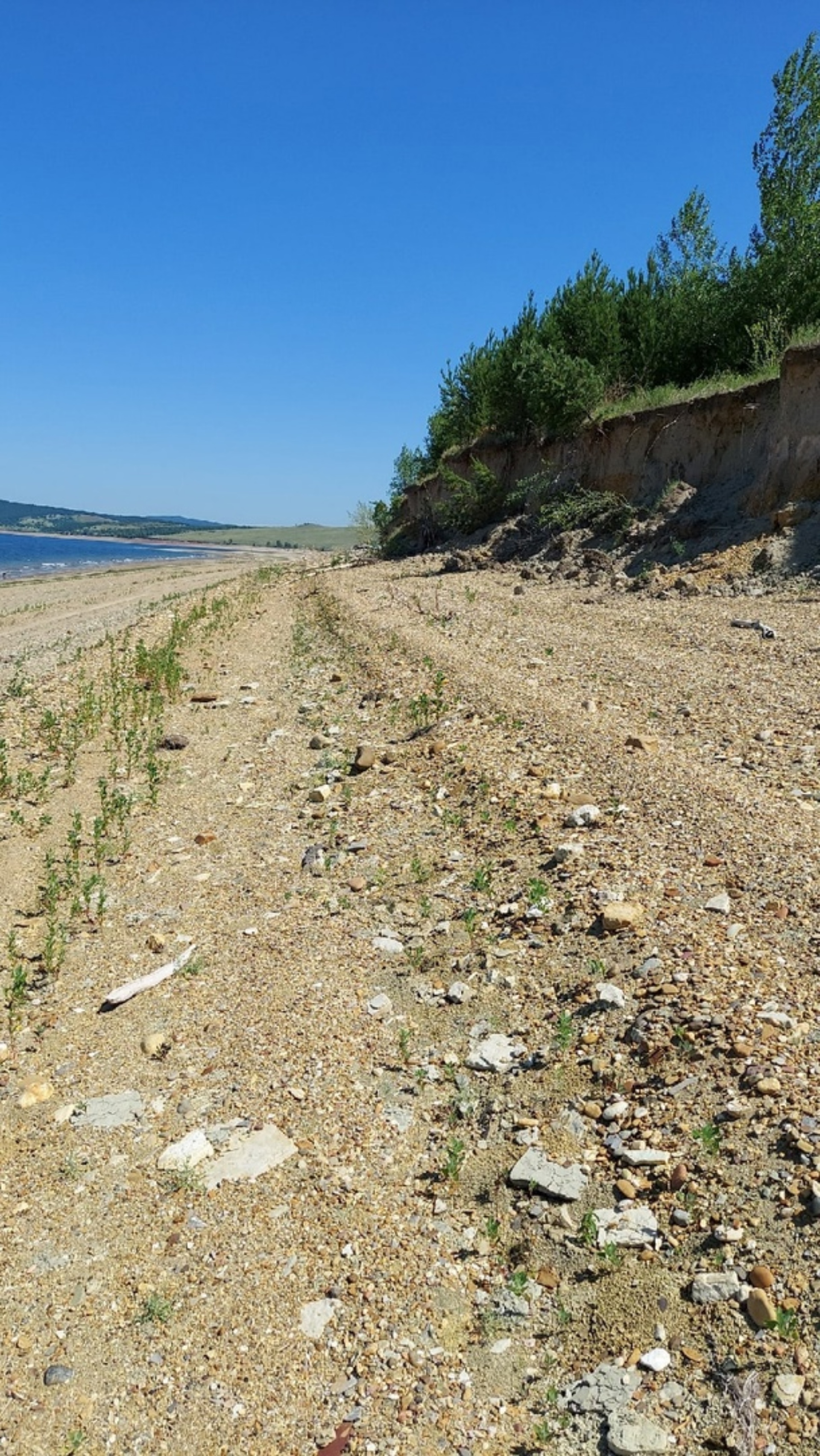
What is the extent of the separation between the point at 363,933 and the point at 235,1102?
1522 millimetres

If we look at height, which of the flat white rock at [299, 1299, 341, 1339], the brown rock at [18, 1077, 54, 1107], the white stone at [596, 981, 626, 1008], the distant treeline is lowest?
the brown rock at [18, 1077, 54, 1107]

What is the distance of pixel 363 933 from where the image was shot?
17.7 ft

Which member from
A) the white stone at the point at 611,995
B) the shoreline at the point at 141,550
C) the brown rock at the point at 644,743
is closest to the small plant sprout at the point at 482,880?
the white stone at the point at 611,995

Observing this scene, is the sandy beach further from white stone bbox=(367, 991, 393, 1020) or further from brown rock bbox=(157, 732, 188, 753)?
brown rock bbox=(157, 732, 188, 753)

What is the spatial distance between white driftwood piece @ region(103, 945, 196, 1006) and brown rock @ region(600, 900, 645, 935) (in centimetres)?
253

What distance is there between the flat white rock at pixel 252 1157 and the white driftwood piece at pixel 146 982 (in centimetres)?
150

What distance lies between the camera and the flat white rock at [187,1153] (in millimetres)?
3736

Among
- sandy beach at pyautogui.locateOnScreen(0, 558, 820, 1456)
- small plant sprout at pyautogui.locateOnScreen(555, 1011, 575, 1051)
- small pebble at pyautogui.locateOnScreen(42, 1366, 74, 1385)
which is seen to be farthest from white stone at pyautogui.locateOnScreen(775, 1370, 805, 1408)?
small pebble at pyautogui.locateOnScreen(42, 1366, 74, 1385)

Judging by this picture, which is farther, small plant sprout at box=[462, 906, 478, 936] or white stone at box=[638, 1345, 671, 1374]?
small plant sprout at box=[462, 906, 478, 936]

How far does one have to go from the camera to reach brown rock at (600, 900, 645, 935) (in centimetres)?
462

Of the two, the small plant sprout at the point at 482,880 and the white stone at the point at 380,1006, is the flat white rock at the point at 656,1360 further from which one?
the small plant sprout at the point at 482,880

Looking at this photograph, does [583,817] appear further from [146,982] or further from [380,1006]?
[146,982]

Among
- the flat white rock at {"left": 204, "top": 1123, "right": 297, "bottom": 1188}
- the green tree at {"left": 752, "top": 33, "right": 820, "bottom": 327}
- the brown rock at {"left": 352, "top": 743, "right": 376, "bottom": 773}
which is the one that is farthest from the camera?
the green tree at {"left": 752, "top": 33, "right": 820, "bottom": 327}

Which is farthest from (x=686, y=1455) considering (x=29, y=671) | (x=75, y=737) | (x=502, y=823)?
(x=29, y=671)
